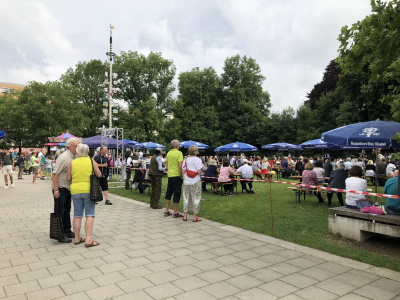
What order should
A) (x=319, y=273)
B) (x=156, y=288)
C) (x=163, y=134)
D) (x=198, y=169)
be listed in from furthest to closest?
1. (x=163, y=134)
2. (x=198, y=169)
3. (x=319, y=273)
4. (x=156, y=288)

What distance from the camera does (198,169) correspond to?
6.73 m

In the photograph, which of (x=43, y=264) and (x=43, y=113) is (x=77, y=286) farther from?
(x=43, y=113)

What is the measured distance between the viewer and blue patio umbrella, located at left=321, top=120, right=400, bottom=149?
6.85 meters

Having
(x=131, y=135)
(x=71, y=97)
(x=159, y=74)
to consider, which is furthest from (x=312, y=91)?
(x=71, y=97)

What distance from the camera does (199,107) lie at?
42.0 m

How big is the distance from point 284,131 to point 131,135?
20.1m

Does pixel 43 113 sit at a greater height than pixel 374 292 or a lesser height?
greater

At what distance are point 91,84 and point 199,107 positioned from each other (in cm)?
1585

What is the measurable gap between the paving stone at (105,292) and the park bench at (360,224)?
4.16 meters

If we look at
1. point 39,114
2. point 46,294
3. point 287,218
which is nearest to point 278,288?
point 46,294

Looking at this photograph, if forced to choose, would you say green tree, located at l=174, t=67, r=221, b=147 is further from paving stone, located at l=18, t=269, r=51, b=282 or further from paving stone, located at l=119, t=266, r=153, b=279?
paving stone, located at l=18, t=269, r=51, b=282

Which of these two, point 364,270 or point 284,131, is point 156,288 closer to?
point 364,270

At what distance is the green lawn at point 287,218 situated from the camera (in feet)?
15.1

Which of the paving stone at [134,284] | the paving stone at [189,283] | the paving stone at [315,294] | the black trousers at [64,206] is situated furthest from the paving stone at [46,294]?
the paving stone at [315,294]
